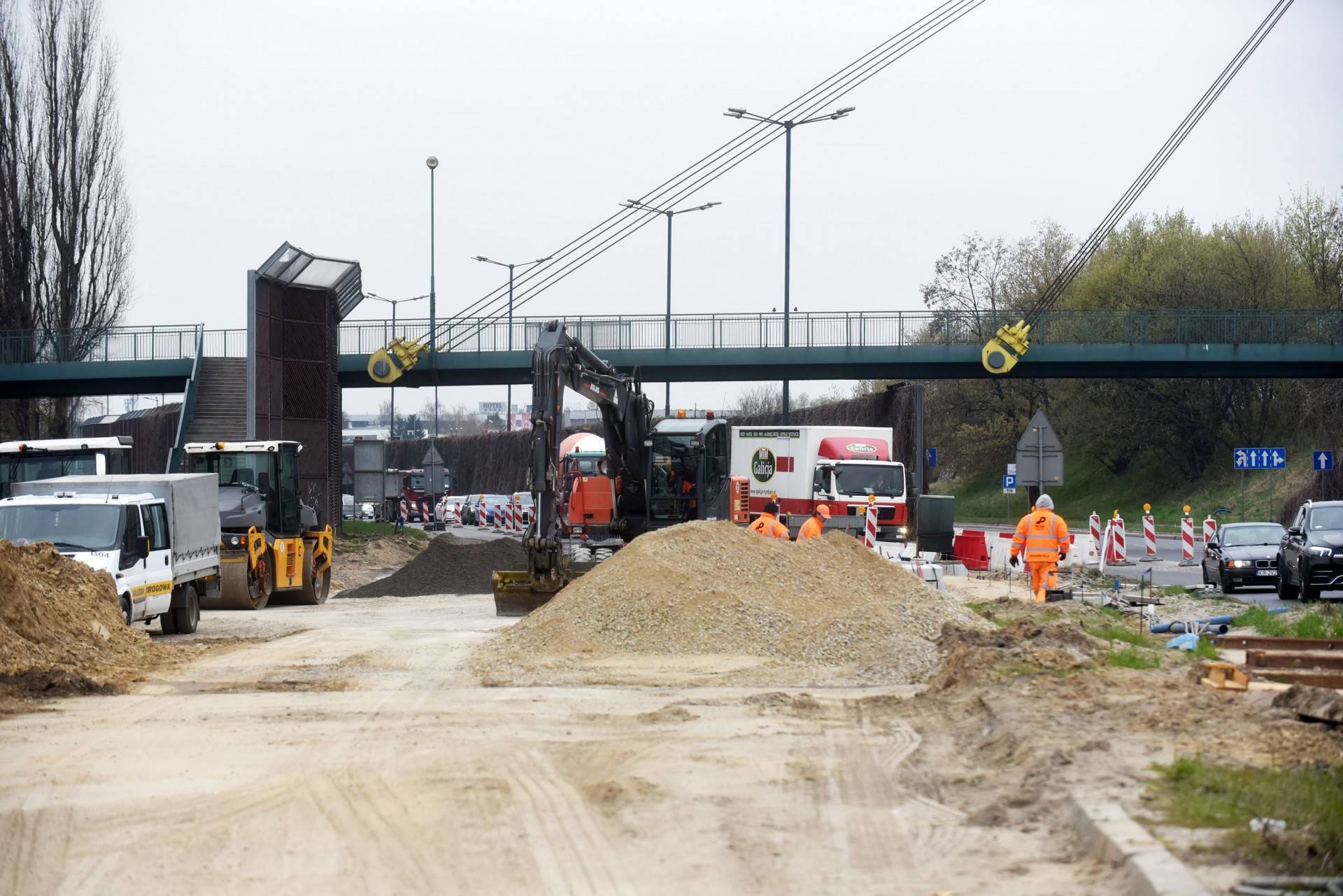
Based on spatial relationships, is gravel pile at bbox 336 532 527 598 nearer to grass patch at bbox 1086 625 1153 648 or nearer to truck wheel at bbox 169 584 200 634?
truck wheel at bbox 169 584 200 634

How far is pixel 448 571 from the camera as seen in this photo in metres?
31.9

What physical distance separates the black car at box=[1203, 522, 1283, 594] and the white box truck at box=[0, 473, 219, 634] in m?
16.4

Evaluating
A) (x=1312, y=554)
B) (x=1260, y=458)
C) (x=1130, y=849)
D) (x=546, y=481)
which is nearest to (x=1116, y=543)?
(x=1312, y=554)

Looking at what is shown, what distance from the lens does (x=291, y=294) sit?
141 feet

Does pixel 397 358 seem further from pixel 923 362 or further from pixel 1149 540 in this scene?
pixel 1149 540

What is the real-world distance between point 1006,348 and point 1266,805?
36005mm

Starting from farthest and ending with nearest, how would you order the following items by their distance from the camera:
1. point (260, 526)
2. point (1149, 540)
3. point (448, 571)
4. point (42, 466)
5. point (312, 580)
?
point (1149, 540)
point (448, 571)
point (42, 466)
point (312, 580)
point (260, 526)

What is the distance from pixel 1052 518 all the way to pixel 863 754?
1106 centimetres

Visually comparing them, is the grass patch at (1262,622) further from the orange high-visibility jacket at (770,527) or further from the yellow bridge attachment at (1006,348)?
the yellow bridge attachment at (1006,348)

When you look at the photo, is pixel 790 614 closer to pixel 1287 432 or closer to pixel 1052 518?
pixel 1052 518

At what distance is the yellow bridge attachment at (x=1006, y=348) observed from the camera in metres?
42.1

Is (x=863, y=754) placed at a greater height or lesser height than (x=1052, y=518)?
lesser

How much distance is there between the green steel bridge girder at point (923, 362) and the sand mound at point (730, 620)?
23.4 metres

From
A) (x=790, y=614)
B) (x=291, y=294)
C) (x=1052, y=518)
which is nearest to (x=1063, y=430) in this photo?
(x=291, y=294)
